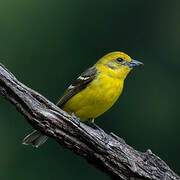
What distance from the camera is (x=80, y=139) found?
19.6 ft

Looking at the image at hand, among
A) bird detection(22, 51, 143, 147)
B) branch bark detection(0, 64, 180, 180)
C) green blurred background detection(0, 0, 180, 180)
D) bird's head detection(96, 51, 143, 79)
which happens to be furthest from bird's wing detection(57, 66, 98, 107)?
green blurred background detection(0, 0, 180, 180)

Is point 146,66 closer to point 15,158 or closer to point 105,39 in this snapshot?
point 105,39

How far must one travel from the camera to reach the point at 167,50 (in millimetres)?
17531

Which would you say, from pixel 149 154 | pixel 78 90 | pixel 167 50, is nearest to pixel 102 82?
pixel 78 90

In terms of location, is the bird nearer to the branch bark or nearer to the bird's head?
the bird's head

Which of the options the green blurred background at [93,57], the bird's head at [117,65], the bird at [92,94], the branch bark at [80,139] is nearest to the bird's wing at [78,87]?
the bird at [92,94]

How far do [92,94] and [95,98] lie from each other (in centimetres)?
8

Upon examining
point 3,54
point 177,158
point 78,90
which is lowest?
point 177,158

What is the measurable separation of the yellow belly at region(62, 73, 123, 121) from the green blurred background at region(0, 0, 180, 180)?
7173 millimetres

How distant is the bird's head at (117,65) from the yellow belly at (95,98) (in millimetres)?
226

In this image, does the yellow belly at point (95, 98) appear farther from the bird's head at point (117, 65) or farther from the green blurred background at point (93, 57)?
the green blurred background at point (93, 57)

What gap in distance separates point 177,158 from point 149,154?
344 inches

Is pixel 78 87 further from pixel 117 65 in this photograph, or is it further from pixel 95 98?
pixel 117 65

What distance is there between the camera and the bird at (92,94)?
7.15m
